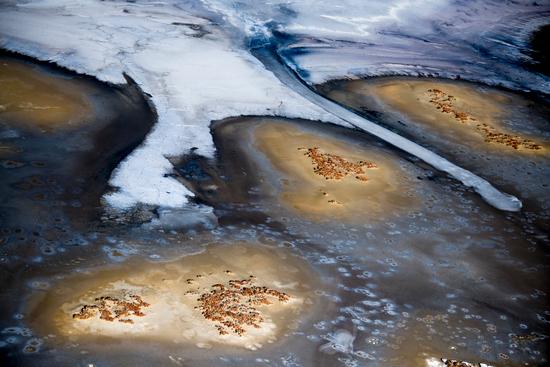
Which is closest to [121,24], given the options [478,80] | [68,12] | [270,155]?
[68,12]

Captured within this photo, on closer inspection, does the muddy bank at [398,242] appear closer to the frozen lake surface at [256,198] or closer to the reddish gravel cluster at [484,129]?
the frozen lake surface at [256,198]

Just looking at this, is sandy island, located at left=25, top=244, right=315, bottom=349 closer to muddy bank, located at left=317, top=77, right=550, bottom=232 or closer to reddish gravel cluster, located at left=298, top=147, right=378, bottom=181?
reddish gravel cluster, located at left=298, top=147, right=378, bottom=181

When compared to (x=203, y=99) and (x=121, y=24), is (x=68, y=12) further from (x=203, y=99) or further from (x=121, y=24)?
(x=203, y=99)

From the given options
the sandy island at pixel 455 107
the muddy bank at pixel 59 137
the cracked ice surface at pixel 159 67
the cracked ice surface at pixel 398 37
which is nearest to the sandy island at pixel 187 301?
the muddy bank at pixel 59 137

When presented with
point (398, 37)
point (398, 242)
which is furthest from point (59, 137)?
point (398, 37)

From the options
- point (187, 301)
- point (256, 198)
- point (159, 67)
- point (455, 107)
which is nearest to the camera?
point (187, 301)

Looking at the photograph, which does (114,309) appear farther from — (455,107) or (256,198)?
(455,107)
